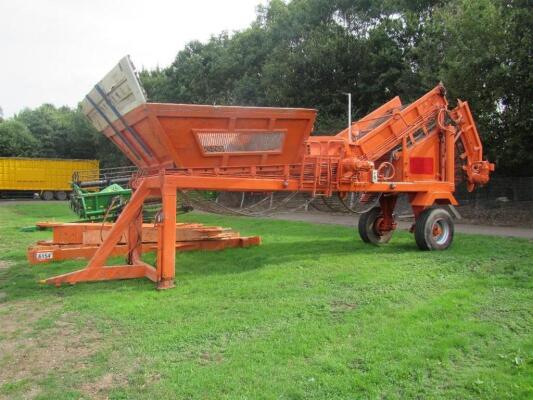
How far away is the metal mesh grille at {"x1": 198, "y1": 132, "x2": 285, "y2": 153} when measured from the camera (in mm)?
7816

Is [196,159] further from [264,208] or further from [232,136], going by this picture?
[264,208]

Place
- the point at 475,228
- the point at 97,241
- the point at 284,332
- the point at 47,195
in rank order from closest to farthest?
the point at 284,332 → the point at 97,241 → the point at 475,228 → the point at 47,195

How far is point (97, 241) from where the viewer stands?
1026 cm

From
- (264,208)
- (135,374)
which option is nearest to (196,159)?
(264,208)

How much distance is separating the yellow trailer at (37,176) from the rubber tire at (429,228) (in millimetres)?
38035

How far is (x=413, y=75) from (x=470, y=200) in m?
5.19

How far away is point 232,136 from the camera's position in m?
8.00

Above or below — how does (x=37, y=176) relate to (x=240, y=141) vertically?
above

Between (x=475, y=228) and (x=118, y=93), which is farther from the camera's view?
(x=475, y=228)

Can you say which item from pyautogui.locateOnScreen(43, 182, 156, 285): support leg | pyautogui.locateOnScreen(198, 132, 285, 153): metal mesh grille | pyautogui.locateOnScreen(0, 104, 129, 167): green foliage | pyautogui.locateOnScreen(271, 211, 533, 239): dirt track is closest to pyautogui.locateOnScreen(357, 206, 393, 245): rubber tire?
pyautogui.locateOnScreen(198, 132, 285, 153): metal mesh grille

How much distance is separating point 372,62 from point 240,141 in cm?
1581

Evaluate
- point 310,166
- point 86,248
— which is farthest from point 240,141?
point 86,248

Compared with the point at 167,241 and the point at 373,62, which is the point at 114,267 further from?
the point at 373,62

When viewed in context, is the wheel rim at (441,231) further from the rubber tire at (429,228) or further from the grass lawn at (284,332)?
the grass lawn at (284,332)
